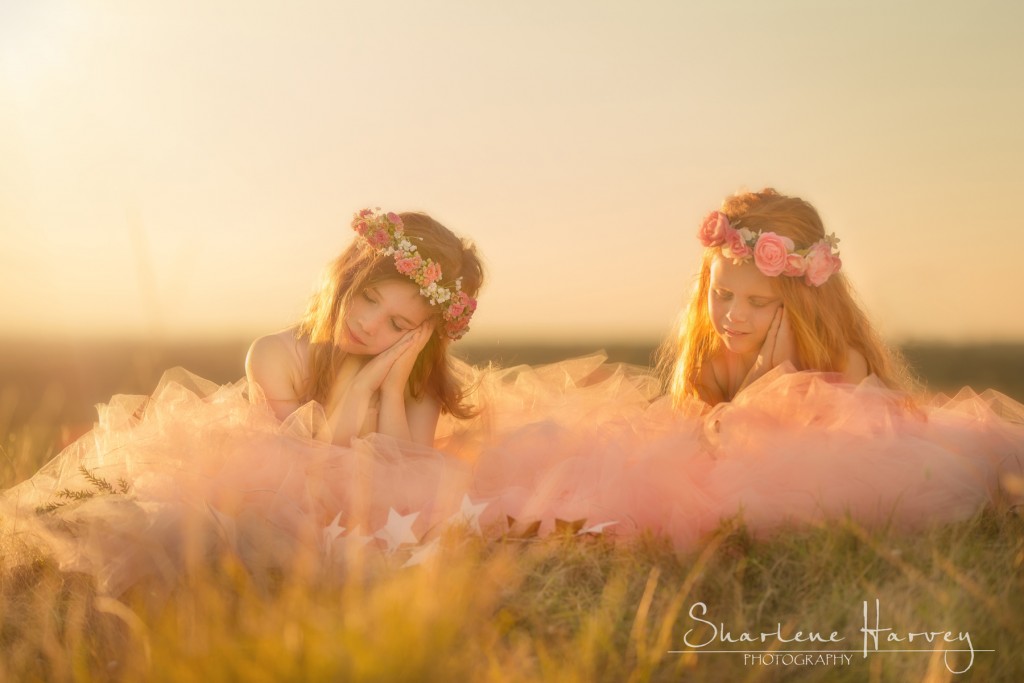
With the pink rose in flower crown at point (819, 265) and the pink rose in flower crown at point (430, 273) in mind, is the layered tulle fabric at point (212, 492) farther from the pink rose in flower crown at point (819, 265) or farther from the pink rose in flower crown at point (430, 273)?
the pink rose in flower crown at point (819, 265)

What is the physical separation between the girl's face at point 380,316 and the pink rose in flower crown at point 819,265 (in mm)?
2235

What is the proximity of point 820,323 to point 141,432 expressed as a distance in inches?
150

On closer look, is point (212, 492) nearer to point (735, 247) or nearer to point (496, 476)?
point (496, 476)

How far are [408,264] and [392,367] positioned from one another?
599mm

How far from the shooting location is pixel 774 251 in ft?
16.7

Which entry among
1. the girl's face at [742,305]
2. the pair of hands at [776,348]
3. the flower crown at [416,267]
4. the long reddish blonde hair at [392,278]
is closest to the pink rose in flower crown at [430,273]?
the flower crown at [416,267]

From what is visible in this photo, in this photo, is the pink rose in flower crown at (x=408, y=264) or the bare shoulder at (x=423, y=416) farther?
the bare shoulder at (x=423, y=416)

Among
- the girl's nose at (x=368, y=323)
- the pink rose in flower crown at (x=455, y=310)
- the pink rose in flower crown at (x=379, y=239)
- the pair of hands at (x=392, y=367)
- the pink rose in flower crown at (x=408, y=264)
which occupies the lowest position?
the pair of hands at (x=392, y=367)

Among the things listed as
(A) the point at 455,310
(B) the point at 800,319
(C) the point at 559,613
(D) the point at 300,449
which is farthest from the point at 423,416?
(C) the point at 559,613

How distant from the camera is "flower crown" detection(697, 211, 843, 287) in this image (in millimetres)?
5105

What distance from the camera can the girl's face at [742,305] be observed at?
5145mm

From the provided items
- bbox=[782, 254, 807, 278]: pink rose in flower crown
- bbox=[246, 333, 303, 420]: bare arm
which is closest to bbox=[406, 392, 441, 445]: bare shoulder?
bbox=[246, 333, 303, 420]: bare arm

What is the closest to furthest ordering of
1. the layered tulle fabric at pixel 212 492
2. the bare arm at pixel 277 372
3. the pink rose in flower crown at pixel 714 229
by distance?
the layered tulle fabric at pixel 212 492 → the bare arm at pixel 277 372 → the pink rose in flower crown at pixel 714 229

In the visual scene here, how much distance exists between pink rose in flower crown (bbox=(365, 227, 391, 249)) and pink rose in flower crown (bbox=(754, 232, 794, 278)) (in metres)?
2.15
